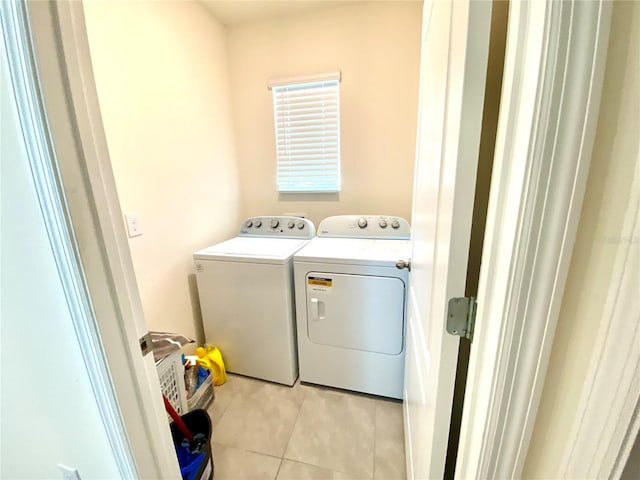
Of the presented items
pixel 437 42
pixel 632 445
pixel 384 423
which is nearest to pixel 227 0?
pixel 437 42

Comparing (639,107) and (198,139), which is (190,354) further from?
(639,107)

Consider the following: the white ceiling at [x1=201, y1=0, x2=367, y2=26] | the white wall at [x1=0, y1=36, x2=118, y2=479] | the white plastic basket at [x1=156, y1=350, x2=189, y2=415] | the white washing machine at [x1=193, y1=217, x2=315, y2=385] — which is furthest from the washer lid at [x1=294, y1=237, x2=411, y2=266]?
the white ceiling at [x1=201, y1=0, x2=367, y2=26]

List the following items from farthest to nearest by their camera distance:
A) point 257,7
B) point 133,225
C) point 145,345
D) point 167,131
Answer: point 257,7
point 167,131
point 133,225
point 145,345

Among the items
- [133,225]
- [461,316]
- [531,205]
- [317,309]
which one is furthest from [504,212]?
[133,225]

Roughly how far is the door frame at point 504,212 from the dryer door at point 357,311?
890 mm

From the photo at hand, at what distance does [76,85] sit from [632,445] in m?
1.11

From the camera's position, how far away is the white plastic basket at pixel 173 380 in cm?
126

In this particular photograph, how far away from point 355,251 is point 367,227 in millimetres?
400

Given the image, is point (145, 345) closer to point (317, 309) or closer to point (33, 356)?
point (33, 356)

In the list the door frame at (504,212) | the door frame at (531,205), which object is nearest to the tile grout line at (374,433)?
the door frame at (504,212)

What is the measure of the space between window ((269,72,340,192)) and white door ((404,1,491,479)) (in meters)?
1.51

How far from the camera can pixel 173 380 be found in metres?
1.34

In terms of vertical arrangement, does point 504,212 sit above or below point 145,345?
above

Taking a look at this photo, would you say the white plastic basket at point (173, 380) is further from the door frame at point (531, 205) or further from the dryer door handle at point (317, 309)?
the door frame at point (531, 205)
